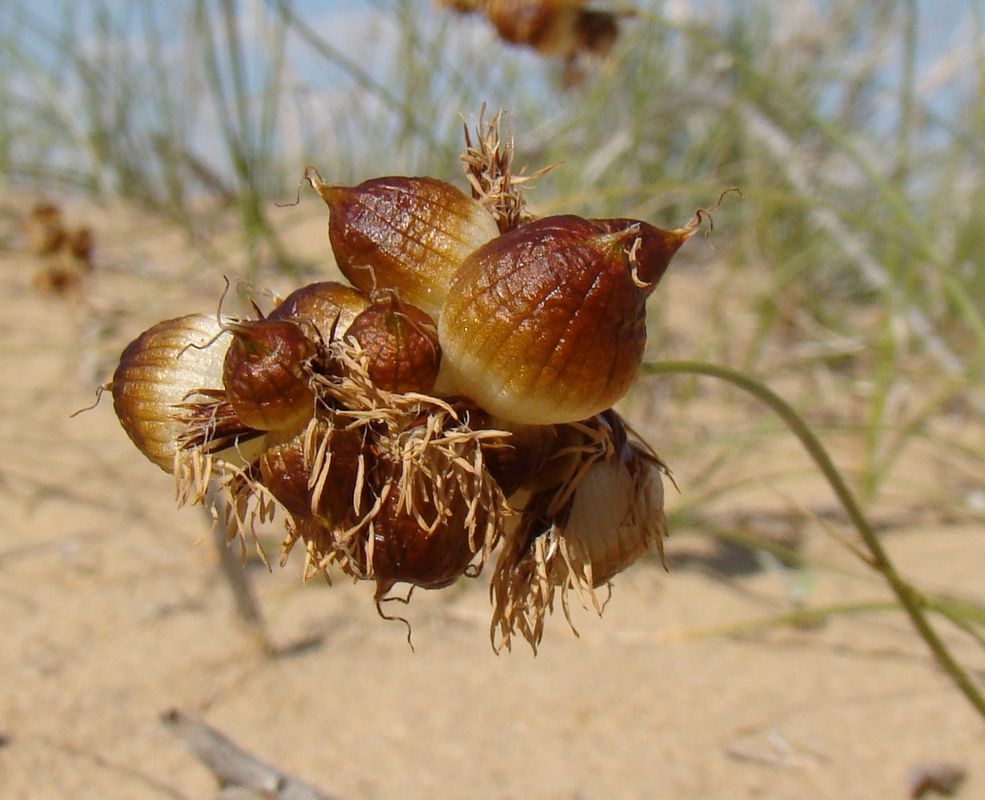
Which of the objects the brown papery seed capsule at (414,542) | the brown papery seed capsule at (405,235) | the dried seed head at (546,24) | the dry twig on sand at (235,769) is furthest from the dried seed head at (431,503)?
the dried seed head at (546,24)

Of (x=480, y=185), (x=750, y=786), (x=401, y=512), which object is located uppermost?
(x=480, y=185)

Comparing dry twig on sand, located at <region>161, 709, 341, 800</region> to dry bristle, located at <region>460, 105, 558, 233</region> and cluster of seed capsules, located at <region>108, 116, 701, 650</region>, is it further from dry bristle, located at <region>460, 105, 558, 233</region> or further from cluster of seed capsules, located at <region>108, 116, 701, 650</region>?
dry bristle, located at <region>460, 105, 558, 233</region>

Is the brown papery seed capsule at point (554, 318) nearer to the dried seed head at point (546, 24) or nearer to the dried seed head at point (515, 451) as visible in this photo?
the dried seed head at point (515, 451)

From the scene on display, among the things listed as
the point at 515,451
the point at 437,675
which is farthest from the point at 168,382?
the point at 437,675

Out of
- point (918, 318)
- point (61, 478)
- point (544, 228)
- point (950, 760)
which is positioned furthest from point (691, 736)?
point (918, 318)

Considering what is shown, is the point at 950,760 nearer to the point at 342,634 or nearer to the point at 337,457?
the point at 342,634

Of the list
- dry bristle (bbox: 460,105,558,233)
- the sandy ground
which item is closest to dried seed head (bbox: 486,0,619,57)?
the sandy ground
